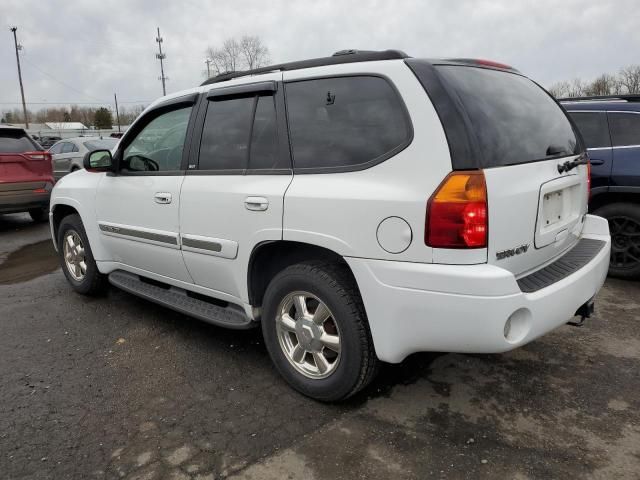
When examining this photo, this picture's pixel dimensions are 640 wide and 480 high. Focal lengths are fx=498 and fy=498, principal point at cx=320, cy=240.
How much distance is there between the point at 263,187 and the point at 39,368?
2.05 metres

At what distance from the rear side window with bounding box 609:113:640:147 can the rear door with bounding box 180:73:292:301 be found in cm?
368

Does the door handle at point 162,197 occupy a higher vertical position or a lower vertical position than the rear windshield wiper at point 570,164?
lower

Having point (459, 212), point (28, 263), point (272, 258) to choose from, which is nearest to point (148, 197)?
point (272, 258)

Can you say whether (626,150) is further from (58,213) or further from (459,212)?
(58,213)

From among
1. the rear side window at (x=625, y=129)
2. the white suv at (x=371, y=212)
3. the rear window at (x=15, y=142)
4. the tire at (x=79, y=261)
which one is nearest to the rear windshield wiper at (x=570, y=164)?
the white suv at (x=371, y=212)

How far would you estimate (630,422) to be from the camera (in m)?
2.59

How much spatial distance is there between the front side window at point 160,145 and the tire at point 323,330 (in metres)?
1.31

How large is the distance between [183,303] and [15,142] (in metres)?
7.04

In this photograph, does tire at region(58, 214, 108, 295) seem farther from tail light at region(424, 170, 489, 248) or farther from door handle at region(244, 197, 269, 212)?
tail light at region(424, 170, 489, 248)

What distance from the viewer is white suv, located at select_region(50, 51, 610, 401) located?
2213 millimetres

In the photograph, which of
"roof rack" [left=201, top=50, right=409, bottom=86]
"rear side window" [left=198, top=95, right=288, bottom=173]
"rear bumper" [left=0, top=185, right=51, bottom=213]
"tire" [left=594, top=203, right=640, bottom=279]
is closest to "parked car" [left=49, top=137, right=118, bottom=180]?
"rear bumper" [left=0, top=185, right=51, bottom=213]

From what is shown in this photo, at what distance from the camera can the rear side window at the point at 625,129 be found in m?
4.80

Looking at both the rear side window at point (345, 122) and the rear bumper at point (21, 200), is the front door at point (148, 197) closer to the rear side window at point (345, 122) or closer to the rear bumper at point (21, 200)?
the rear side window at point (345, 122)

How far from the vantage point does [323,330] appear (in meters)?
2.74
